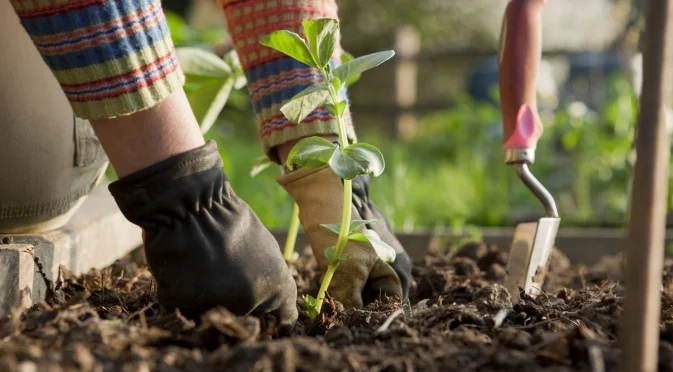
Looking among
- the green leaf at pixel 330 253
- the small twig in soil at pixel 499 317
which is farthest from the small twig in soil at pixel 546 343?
the green leaf at pixel 330 253

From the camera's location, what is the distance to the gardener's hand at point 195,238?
99 cm

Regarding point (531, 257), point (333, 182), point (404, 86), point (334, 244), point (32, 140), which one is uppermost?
point (32, 140)

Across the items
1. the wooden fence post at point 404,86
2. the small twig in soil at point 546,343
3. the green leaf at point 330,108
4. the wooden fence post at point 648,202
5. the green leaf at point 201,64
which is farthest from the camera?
the wooden fence post at point 404,86

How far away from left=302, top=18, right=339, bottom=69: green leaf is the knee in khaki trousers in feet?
1.82

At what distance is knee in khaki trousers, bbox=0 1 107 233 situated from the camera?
131cm

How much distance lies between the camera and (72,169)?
1451mm

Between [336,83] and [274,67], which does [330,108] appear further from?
[274,67]

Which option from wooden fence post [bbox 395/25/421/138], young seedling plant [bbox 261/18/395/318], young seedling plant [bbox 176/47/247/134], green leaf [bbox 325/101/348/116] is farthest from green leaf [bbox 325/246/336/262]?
wooden fence post [bbox 395/25/421/138]

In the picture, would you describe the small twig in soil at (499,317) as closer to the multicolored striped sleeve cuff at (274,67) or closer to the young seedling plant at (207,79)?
the multicolored striped sleeve cuff at (274,67)

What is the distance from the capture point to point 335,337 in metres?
0.99

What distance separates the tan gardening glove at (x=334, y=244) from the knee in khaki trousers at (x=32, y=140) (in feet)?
1.43

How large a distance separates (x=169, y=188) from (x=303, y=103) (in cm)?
23

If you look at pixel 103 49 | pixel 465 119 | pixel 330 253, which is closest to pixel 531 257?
pixel 330 253

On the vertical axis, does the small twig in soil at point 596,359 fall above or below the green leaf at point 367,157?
below
